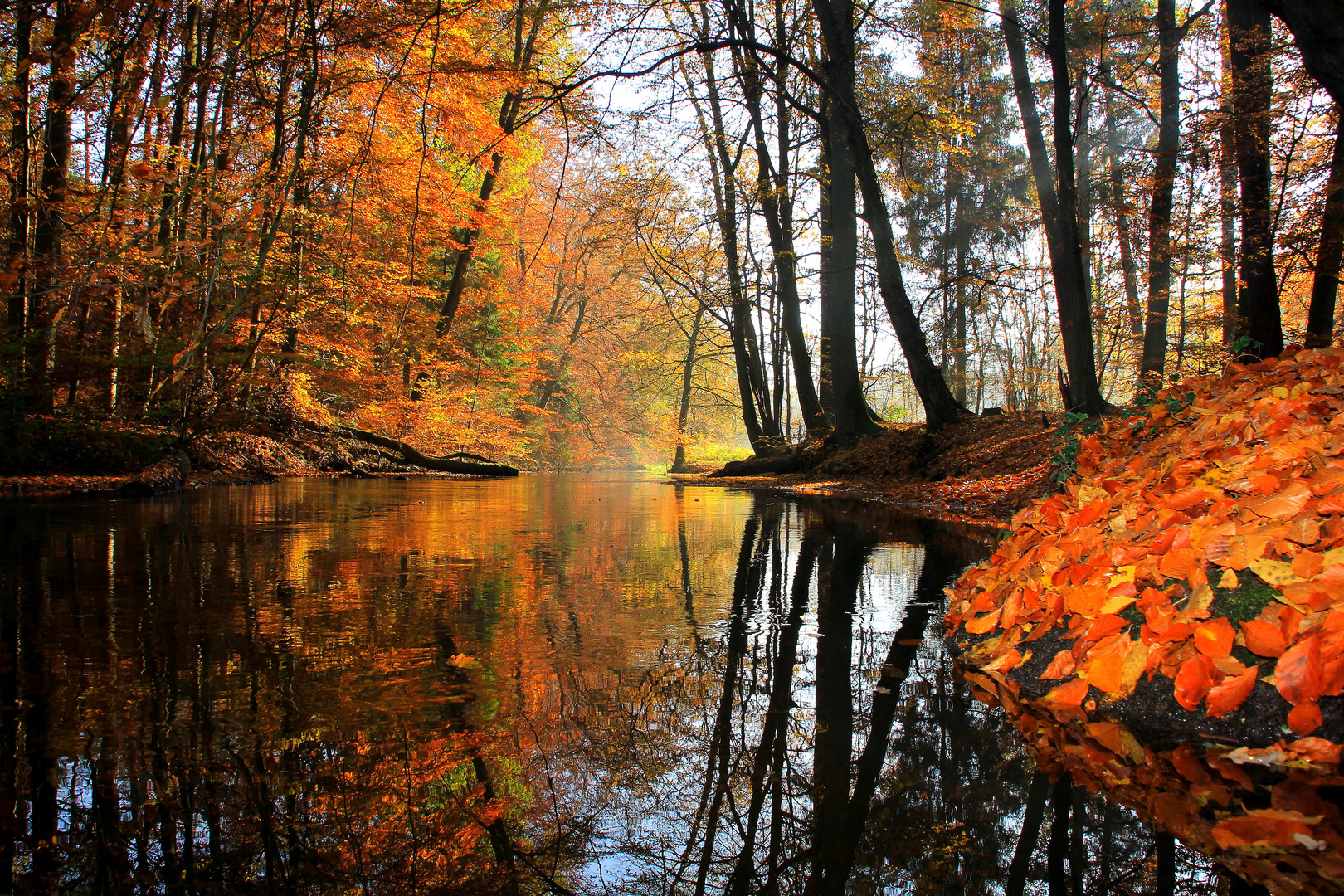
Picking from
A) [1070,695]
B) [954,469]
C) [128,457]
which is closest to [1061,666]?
[1070,695]

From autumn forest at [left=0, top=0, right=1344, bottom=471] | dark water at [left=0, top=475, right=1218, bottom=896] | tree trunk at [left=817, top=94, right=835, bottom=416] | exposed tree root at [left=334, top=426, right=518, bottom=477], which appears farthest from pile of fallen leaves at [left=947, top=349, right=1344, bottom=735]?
exposed tree root at [left=334, top=426, right=518, bottom=477]

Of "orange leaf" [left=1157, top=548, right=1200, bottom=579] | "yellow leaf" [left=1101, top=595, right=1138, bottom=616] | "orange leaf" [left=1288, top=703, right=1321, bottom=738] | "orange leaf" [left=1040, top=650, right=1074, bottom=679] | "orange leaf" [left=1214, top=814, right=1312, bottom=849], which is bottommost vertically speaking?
"orange leaf" [left=1214, top=814, right=1312, bottom=849]

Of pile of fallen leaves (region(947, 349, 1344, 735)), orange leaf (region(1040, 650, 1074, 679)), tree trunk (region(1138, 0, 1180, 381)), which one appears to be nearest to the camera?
pile of fallen leaves (region(947, 349, 1344, 735))

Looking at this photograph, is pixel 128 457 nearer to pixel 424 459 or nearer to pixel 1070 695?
pixel 424 459

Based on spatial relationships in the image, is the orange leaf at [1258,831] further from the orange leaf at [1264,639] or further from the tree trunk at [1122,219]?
the tree trunk at [1122,219]

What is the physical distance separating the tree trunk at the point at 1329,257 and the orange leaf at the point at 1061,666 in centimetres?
608

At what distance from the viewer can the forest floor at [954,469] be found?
618cm

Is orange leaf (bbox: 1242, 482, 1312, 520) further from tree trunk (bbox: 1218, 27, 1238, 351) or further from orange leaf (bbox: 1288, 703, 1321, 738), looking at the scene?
tree trunk (bbox: 1218, 27, 1238, 351)

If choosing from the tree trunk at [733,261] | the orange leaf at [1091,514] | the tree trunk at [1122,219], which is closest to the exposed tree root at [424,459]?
the tree trunk at [733,261]

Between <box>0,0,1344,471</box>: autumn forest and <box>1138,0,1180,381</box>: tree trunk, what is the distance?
0.10 m

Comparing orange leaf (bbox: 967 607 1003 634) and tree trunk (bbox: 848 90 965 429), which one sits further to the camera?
tree trunk (bbox: 848 90 965 429)

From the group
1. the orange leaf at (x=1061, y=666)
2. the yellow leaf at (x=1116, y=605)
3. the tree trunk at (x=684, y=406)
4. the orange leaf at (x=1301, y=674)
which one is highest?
the tree trunk at (x=684, y=406)

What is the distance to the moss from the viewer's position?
5.67 ft

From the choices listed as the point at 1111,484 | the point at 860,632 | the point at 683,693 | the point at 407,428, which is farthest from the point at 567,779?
the point at 407,428
